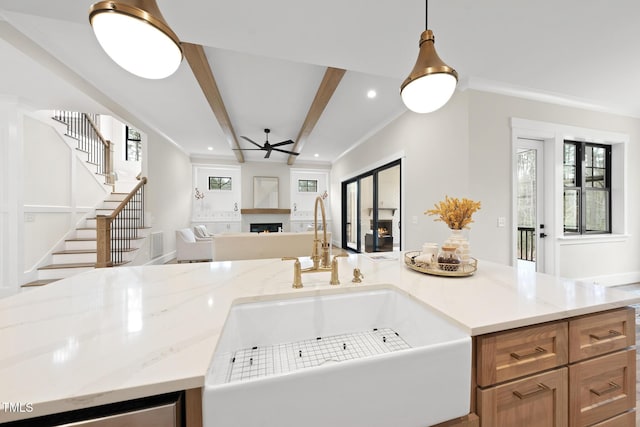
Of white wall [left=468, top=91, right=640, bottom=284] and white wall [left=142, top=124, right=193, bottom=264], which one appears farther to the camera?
white wall [left=142, top=124, right=193, bottom=264]

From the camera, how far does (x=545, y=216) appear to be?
11.0ft

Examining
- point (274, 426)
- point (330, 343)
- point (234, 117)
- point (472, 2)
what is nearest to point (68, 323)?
point (274, 426)

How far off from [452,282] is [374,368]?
75 centimetres

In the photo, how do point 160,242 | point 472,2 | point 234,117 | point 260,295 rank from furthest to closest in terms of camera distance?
point 160,242
point 234,117
point 472,2
point 260,295

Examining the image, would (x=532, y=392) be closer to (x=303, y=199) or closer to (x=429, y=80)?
(x=429, y=80)

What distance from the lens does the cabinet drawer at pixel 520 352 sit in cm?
77

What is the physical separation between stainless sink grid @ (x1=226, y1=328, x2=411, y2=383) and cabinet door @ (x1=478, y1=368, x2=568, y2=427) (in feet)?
1.01

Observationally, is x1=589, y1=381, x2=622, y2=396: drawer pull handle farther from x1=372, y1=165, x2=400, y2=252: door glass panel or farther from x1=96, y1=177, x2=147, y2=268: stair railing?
x1=96, y1=177, x2=147, y2=268: stair railing

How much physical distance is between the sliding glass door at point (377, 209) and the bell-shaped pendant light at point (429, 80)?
3042mm

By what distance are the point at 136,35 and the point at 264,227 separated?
6.94 metres

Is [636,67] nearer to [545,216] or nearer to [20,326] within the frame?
[545,216]

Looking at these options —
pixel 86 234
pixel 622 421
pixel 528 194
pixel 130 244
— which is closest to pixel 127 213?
pixel 130 244

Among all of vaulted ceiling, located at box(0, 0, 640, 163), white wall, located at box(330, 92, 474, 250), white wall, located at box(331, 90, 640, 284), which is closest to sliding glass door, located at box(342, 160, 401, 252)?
white wall, located at box(330, 92, 474, 250)

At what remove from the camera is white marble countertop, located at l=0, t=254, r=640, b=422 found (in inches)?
19.4
